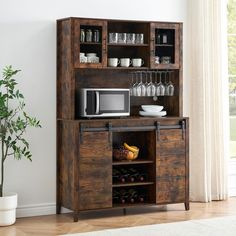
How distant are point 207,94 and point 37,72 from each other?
1893mm

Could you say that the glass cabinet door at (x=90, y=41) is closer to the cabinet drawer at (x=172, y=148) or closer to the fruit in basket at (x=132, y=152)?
the fruit in basket at (x=132, y=152)

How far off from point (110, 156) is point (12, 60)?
1325 millimetres

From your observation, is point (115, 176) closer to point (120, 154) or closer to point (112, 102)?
point (120, 154)

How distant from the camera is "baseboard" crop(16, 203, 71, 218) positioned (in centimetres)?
635

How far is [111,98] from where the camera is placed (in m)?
6.38

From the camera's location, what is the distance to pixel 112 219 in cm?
625

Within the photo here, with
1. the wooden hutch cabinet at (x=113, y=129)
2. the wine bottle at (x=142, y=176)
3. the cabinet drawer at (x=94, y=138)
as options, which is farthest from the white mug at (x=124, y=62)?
the wine bottle at (x=142, y=176)

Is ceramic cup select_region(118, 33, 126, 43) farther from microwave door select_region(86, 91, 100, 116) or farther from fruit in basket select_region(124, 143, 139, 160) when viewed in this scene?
fruit in basket select_region(124, 143, 139, 160)

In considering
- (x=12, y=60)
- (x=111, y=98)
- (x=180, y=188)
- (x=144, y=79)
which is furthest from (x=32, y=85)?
(x=180, y=188)

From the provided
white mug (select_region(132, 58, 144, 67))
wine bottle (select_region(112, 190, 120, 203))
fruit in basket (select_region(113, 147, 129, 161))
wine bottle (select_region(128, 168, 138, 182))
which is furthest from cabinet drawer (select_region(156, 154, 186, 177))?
white mug (select_region(132, 58, 144, 67))

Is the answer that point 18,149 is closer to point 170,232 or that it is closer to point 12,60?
point 12,60

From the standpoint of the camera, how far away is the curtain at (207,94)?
276 inches

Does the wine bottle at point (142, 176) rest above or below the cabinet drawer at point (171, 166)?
below

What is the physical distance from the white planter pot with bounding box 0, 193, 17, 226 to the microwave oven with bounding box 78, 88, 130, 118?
1.05m
